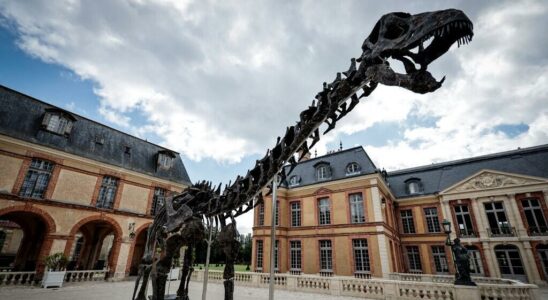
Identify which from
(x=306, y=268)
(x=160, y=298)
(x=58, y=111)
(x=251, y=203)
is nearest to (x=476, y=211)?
(x=306, y=268)

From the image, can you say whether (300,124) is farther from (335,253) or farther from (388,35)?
(335,253)

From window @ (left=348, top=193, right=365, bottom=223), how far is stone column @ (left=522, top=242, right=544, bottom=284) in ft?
41.4

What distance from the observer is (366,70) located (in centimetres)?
309

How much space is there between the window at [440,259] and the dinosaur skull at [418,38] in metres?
25.7

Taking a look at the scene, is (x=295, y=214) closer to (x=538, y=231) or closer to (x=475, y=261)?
(x=475, y=261)

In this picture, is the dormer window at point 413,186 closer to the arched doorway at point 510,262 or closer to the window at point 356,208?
the arched doorway at point 510,262

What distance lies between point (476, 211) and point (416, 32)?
25.8m

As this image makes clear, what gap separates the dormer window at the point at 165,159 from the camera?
21.9 metres

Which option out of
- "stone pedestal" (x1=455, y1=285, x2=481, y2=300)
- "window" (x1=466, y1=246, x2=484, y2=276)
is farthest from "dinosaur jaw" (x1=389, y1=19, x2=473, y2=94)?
"window" (x1=466, y1=246, x2=484, y2=276)

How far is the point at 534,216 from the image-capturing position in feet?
63.4

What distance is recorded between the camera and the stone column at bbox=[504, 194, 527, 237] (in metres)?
19.4

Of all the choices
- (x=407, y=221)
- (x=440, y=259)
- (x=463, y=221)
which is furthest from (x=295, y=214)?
(x=463, y=221)

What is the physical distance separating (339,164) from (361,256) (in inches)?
320

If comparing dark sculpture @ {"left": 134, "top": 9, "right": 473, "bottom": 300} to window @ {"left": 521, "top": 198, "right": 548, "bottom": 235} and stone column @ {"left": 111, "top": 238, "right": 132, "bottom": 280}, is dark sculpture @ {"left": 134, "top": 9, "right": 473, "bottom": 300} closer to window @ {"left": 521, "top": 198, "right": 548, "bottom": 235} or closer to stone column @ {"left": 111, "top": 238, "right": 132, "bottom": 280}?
stone column @ {"left": 111, "top": 238, "right": 132, "bottom": 280}
